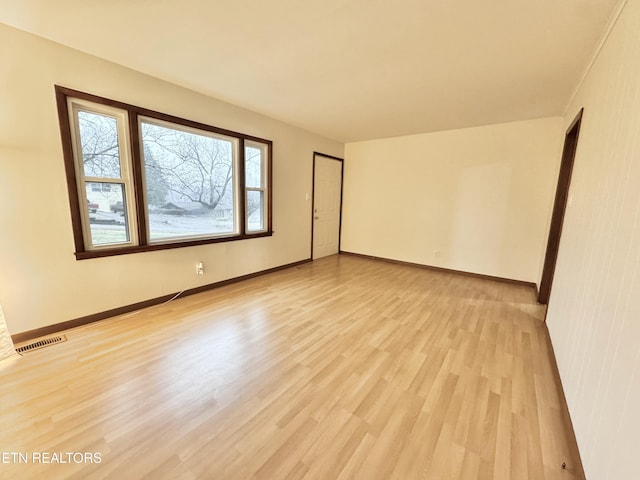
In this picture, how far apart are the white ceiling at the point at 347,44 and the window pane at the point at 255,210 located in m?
1.34

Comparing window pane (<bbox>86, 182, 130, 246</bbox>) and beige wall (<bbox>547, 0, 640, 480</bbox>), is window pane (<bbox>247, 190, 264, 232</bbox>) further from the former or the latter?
beige wall (<bbox>547, 0, 640, 480</bbox>)

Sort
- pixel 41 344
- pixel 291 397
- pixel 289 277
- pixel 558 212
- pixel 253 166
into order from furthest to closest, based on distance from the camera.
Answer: pixel 289 277 < pixel 253 166 < pixel 558 212 < pixel 41 344 < pixel 291 397

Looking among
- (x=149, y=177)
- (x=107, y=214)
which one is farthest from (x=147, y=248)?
(x=149, y=177)

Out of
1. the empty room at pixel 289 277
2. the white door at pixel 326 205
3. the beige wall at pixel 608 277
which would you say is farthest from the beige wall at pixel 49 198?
the beige wall at pixel 608 277

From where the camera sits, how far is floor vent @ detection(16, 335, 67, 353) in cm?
208

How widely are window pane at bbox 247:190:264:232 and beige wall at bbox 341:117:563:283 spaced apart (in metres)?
2.28

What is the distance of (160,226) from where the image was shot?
118 inches

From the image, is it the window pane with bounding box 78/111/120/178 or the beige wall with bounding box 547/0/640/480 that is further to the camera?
the window pane with bounding box 78/111/120/178

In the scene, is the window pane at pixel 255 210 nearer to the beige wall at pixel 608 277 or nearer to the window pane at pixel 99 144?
the window pane at pixel 99 144

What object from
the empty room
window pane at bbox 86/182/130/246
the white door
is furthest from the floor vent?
the white door

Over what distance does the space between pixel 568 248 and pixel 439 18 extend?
208cm

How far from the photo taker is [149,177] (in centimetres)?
283

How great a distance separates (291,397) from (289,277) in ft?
8.29

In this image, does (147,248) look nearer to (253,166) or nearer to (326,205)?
(253,166)
